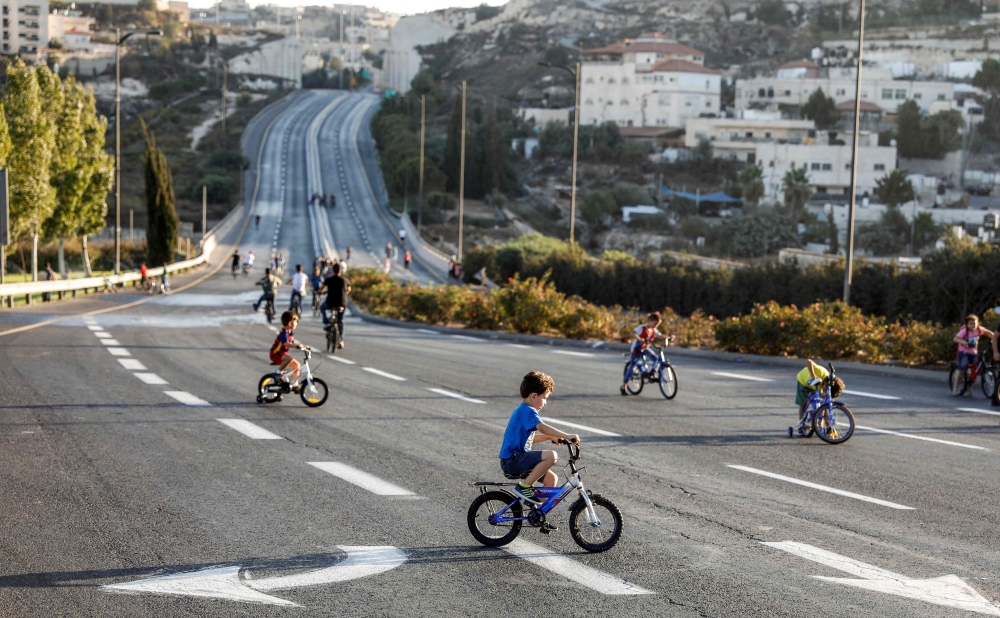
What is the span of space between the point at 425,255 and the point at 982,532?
69.9m

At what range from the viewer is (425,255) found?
257ft

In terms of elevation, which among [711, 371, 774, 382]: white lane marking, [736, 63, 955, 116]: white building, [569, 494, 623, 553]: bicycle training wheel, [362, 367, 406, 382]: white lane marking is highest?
[736, 63, 955, 116]: white building

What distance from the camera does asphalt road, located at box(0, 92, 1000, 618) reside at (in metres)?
7.34

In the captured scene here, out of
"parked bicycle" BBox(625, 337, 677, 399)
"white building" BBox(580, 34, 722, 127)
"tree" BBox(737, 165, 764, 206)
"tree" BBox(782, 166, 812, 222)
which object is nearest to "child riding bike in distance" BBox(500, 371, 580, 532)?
"parked bicycle" BBox(625, 337, 677, 399)

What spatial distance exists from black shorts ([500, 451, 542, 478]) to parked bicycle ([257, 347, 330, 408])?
7889mm

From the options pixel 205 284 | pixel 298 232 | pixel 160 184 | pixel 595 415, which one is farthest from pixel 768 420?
pixel 298 232

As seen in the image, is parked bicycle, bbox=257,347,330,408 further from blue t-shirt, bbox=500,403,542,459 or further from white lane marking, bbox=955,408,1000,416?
white lane marking, bbox=955,408,1000,416

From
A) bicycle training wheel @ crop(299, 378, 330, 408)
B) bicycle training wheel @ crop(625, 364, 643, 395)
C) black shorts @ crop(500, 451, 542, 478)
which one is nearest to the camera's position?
black shorts @ crop(500, 451, 542, 478)

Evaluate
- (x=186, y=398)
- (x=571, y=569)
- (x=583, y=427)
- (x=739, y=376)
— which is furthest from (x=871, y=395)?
(x=571, y=569)

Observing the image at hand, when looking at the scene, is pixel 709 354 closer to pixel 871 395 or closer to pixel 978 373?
pixel 871 395

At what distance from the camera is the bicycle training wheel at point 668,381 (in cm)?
1780

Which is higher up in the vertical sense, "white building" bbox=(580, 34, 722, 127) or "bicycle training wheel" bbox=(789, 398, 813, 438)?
"white building" bbox=(580, 34, 722, 127)

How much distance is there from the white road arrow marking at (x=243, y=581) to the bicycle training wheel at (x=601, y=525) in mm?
1317

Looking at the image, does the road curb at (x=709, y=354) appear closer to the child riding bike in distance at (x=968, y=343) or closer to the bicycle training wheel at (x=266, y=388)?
the child riding bike in distance at (x=968, y=343)
